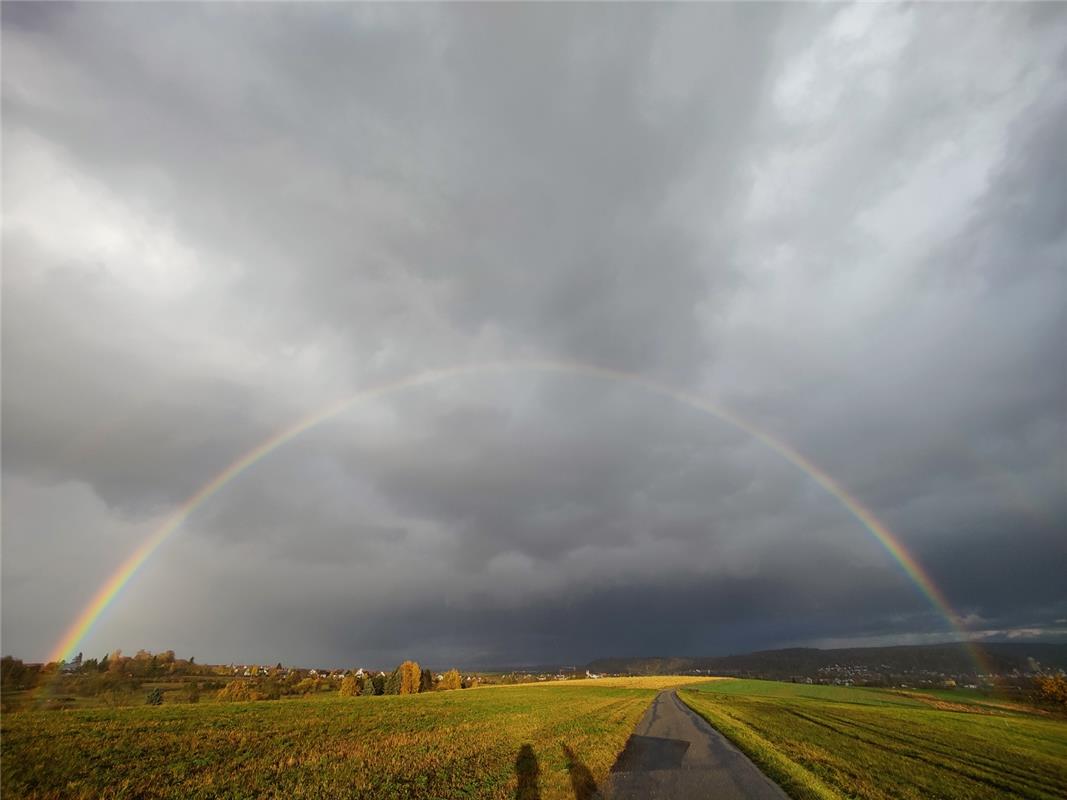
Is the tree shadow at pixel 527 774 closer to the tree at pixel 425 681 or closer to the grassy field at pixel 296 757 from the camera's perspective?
the grassy field at pixel 296 757

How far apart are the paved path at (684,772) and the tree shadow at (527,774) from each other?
236 centimetres

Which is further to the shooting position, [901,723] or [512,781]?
[901,723]

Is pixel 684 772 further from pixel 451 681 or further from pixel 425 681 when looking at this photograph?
pixel 451 681

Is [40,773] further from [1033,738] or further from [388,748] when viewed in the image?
[1033,738]

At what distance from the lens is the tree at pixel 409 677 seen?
129 metres

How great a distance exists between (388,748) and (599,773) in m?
12.0

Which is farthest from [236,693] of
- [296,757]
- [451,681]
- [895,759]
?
[895,759]

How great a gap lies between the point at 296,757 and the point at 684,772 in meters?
17.2

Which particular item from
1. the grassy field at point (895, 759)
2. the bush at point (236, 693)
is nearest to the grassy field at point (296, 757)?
the grassy field at point (895, 759)

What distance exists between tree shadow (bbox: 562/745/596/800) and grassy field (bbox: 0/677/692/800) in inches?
2.2

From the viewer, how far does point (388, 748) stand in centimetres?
2558

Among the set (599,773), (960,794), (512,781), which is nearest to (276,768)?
(512,781)

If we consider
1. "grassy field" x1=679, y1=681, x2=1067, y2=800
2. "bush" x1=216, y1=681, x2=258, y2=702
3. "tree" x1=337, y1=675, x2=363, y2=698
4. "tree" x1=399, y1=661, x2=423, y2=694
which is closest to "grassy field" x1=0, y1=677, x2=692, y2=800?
"grassy field" x1=679, y1=681, x2=1067, y2=800

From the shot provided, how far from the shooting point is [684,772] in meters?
20.1
